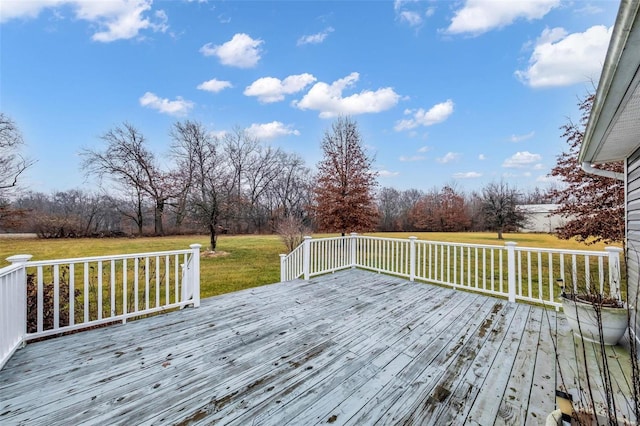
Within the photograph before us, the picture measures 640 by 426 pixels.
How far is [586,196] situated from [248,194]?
23346 mm

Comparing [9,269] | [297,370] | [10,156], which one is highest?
[10,156]

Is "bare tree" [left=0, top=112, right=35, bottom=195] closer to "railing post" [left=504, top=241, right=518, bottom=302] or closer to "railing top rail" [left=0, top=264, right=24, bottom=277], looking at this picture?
"railing top rail" [left=0, top=264, right=24, bottom=277]

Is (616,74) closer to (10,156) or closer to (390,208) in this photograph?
(10,156)

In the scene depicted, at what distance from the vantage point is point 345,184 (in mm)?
10336

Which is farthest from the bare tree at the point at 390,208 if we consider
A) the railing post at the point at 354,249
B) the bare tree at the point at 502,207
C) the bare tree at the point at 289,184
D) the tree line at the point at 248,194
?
the railing post at the point at 354,249

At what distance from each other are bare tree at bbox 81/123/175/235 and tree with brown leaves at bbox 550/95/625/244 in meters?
21.4

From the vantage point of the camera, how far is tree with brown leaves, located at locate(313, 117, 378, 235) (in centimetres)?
1005

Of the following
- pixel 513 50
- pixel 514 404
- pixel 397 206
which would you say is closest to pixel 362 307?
pixel 514 404

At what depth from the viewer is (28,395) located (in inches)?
76.7

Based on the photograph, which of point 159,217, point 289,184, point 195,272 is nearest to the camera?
point 195,272

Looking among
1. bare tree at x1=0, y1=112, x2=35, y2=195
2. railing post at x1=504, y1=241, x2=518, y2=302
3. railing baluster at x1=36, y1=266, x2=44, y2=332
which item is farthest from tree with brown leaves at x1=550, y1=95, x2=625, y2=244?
bare tree at x1=0, y1=112, x2=35, y2=195

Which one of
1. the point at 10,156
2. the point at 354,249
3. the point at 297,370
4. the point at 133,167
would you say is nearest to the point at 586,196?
the point at 354,249

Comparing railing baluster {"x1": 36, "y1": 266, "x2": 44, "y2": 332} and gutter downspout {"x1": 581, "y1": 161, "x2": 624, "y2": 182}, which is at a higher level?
gutter downspout {"x1": 581, "y1": 161, "x2": 624, "y2": 182}

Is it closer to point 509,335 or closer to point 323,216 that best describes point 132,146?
point 323,216
